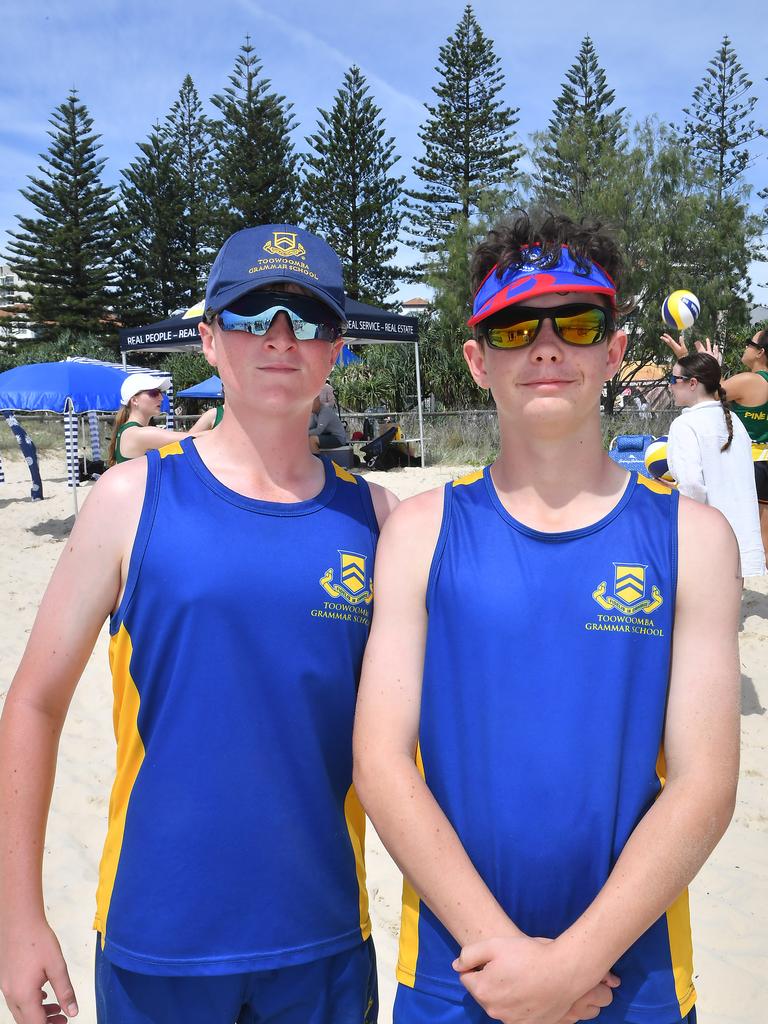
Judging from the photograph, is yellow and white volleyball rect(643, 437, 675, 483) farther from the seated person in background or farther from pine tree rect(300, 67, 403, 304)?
pine tree rect(300, 67, 403, 304)

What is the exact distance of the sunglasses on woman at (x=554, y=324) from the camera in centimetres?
147

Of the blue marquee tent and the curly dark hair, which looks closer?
the curly dark hair

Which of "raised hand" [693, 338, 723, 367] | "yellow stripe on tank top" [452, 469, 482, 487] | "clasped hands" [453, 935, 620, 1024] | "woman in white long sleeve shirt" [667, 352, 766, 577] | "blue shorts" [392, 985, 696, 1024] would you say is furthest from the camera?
"raised hand" [693, 338, 723, 367]

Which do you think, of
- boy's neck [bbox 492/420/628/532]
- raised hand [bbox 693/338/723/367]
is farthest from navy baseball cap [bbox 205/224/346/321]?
raised hand [bbox 693/338/723/367]

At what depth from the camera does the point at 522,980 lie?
1204 millimetres

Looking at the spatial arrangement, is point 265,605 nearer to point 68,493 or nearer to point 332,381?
point 68,493

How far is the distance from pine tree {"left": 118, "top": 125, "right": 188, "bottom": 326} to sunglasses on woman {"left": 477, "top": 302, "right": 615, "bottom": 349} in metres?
33.4

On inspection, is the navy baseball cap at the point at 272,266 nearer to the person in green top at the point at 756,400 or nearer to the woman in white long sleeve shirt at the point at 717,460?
the woman in white long sleeve shirt at the point at 717,460

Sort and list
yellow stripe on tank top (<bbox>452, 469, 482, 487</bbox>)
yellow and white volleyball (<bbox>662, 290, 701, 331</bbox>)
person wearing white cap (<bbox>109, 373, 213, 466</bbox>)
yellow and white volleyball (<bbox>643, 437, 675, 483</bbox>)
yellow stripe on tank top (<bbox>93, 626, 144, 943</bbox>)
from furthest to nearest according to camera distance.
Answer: yellow and white volleyball (<bbox>662, 290, 701, 331</bbox>) < yellow and white volleyball (<bbox>643, 437, 675, 483</bbox>) < person wearing white cap (<bbox>109, 373, 213, 466</bbox>) < yellow stripe on tank top (<bbox>452, 469, 482, 487</bbox>) < yellow stripe on tank top (<bbox>93, 626, 144, 943</bbox>)

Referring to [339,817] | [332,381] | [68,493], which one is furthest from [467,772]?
[332,381]

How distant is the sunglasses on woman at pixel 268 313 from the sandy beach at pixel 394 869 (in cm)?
207

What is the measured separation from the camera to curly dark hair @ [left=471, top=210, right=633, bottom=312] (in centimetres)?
152

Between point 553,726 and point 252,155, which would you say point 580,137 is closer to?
point 252,155

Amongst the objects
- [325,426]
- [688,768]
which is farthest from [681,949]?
[325,426]
